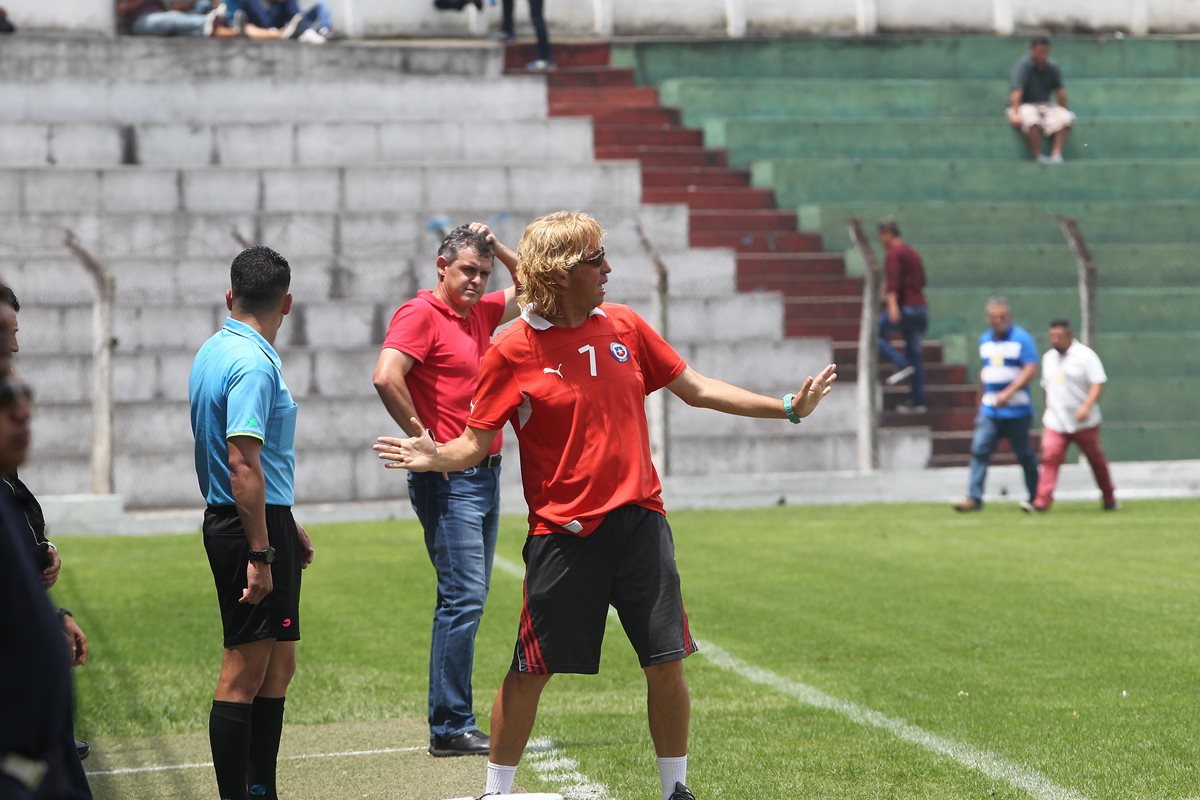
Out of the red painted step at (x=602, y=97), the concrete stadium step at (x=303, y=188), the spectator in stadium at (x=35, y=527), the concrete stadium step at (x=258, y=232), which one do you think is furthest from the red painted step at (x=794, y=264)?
the spectator in stadium at (x=35, y=527)

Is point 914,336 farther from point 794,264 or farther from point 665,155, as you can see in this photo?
point 665,155

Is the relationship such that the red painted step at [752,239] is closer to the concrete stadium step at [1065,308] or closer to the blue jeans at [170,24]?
the concrete stadium step at [1065,308]

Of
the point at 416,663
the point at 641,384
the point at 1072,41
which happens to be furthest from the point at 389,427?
the point at 1072,41

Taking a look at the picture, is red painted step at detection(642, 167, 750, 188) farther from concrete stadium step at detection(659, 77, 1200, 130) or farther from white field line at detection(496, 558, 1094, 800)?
white field line at detection(496, 558, 1094, 800)

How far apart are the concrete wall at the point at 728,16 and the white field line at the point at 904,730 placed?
19.6 metres

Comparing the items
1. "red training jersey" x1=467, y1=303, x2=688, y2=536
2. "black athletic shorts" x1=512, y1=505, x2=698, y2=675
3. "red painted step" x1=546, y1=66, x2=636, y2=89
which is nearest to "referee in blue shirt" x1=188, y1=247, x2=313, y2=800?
"red training jersey" x1=467, y1=303, x2=688, y2=536

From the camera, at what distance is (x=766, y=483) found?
18.8 m

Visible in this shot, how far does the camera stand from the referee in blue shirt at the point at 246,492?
577 cm

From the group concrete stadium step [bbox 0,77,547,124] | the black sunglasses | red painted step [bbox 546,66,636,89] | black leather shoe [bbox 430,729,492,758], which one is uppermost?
red painted step [bbox 546,66,636,89]

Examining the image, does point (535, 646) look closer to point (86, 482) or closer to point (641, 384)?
point (641, 384)

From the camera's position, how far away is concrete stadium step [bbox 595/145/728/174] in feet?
82.0

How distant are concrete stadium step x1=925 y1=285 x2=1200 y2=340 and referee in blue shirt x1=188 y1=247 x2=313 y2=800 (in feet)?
54.2

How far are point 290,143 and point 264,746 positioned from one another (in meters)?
19.0

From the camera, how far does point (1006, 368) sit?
1794cm
